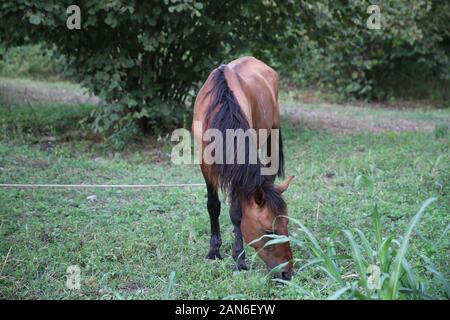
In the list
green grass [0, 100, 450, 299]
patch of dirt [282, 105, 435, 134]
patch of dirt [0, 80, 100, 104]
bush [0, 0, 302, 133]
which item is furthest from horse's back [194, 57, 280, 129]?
patch of dirt [0, 80, 100, 104]

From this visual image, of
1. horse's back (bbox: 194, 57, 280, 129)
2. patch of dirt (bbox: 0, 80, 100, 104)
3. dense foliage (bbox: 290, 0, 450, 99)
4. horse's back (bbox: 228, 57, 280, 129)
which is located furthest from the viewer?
dense foliage (bbox: 290, 0, 450, 99)

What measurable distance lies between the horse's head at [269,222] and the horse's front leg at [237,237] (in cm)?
24

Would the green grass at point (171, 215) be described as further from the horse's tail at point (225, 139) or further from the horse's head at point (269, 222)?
the horse's tail at point (225, 139)

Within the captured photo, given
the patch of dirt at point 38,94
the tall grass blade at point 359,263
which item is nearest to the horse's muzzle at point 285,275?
the tall grass blade at point 359,263

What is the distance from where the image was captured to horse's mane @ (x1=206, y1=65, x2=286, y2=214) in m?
3.94

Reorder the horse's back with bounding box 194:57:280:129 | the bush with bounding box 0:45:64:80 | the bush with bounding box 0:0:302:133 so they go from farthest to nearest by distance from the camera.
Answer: the bush with bounding box 0:45:64:80 → the bush with bounding box 0:0:302:133 → the horse's back with bounding box 194:57:280:129

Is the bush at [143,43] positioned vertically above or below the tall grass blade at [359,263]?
above

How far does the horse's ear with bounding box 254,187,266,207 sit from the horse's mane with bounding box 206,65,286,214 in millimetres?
15

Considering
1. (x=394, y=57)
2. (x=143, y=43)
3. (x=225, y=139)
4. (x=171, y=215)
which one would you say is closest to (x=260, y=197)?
(x=225, y=139)

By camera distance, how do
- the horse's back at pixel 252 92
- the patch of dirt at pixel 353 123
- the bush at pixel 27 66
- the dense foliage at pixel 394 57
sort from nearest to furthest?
1. the horse's back at pixel 252 92
2. the patch of dirt at pixel 353 123
3. the dense foliage at pixel 394 57
4. the bush at pixel 27 66

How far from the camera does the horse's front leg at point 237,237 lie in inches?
168

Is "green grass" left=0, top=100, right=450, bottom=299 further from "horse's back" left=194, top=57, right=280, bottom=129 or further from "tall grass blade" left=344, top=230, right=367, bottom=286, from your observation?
"horse's back" left=194, top=57, right=280, bottom=129

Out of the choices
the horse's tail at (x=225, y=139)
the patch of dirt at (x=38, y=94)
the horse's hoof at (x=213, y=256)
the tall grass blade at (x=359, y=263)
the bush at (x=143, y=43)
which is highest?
the bush at (x=143, y=43)
